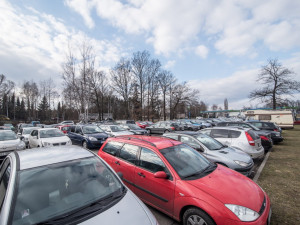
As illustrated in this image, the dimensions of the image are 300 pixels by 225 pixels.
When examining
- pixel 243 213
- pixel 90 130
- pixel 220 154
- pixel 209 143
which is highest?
pixel 90 130

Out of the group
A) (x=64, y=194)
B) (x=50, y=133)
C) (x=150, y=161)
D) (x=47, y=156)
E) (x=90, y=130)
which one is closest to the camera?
(x=64, y=194)

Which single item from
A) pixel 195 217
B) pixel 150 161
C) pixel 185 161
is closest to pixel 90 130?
pixel 150 161

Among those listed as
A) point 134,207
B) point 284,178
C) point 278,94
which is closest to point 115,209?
point 134,207

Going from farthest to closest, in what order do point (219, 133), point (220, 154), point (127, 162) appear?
point (219, 133) → point (220, 154) → point (127, 162)

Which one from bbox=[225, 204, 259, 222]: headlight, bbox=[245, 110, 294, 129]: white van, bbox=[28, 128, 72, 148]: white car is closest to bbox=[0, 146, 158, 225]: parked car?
bbox=[225, 204, 259, 222]: headlight

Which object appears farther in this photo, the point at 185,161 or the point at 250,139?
the point at 250,139

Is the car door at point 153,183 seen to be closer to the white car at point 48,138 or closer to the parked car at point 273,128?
the white car at point 48,138

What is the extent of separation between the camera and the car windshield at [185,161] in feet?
9.88

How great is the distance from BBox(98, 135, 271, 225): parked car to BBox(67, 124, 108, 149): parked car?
20.3 feet

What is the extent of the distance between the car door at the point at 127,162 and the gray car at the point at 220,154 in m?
2.61

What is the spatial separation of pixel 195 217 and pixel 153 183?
94cm

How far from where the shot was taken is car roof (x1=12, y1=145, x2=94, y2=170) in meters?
2.31

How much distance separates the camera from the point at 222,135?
735cm

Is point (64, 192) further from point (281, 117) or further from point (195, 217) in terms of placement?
point (281, 117)
